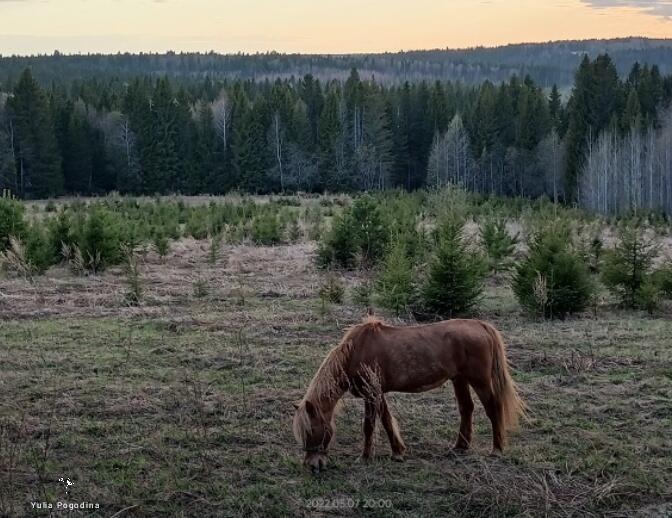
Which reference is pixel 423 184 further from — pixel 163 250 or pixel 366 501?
pixel 366 501

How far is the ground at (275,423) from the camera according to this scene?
5.70 meters

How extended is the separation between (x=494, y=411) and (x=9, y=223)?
14204mm

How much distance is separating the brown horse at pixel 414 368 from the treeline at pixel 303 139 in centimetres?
4343

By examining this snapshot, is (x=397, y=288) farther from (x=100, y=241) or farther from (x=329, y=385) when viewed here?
(x=100, y=241)

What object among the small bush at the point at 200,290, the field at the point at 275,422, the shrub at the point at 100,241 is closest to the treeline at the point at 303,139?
the shrub at the point at 100,241

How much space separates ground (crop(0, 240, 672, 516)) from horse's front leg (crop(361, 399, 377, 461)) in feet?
0.38

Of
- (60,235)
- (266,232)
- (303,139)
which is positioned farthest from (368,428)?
(303,139)

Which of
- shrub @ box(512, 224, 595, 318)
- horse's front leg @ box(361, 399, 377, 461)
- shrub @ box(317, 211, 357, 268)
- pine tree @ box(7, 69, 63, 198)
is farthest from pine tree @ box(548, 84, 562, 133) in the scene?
horse's front leg @ box(361, 399, 377, 461)

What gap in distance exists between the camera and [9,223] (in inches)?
679

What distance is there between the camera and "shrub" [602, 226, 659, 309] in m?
13.3

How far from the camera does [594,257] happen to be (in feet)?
57.1

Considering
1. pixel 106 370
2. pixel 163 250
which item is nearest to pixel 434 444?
pixel 106 370

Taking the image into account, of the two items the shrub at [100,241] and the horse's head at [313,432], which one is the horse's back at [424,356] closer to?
the horse's head at [313,432]

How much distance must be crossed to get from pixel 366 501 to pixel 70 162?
161 feet
